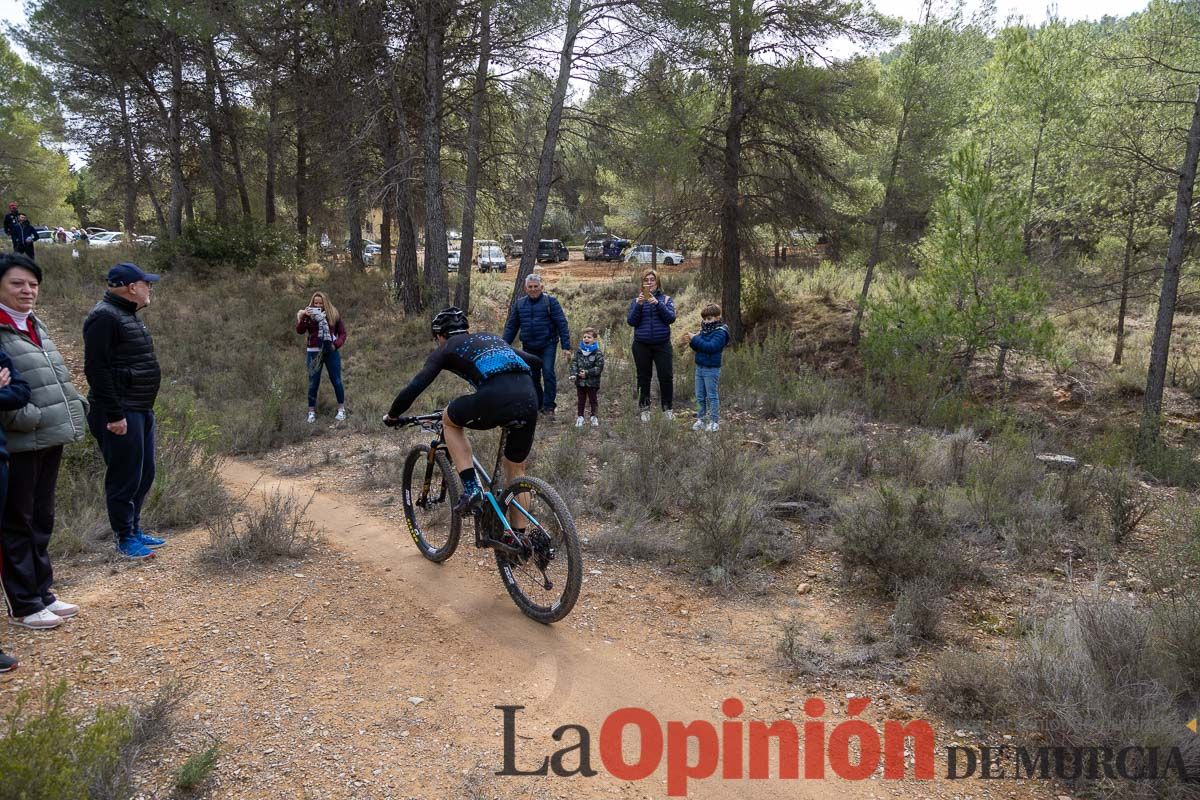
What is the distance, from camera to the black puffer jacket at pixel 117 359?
4609mm

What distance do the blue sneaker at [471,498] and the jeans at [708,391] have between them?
4519 mm

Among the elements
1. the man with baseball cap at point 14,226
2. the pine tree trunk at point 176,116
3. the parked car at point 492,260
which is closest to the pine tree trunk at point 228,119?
the pine tree trunk at point 176,116

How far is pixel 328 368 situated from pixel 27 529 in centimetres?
612

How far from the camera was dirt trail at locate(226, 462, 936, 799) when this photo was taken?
2.94 m

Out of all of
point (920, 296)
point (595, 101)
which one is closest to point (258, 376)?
point (595, 101)

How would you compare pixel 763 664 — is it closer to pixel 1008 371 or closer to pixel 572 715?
pixel 572 715

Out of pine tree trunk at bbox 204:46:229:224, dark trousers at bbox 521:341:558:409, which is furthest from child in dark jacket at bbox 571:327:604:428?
pine tree trunk at bbox 204:46:229:224

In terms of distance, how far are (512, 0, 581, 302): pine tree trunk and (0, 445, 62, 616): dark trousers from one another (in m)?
10.9

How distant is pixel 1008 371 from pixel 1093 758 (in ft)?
48.3

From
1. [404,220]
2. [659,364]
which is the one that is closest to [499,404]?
[659,364]

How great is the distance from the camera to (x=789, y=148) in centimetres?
1546

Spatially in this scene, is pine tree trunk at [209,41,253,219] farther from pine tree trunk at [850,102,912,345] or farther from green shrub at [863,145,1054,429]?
green shrub at [863,145,1054,429]

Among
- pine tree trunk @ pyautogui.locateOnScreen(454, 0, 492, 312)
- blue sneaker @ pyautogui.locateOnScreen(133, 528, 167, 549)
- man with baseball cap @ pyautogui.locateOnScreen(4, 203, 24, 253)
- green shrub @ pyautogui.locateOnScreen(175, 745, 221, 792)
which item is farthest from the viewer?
man with baseball cap @ pyautogui.locateOnScreen(4, 203, 24, 253)

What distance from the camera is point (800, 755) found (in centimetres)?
314
